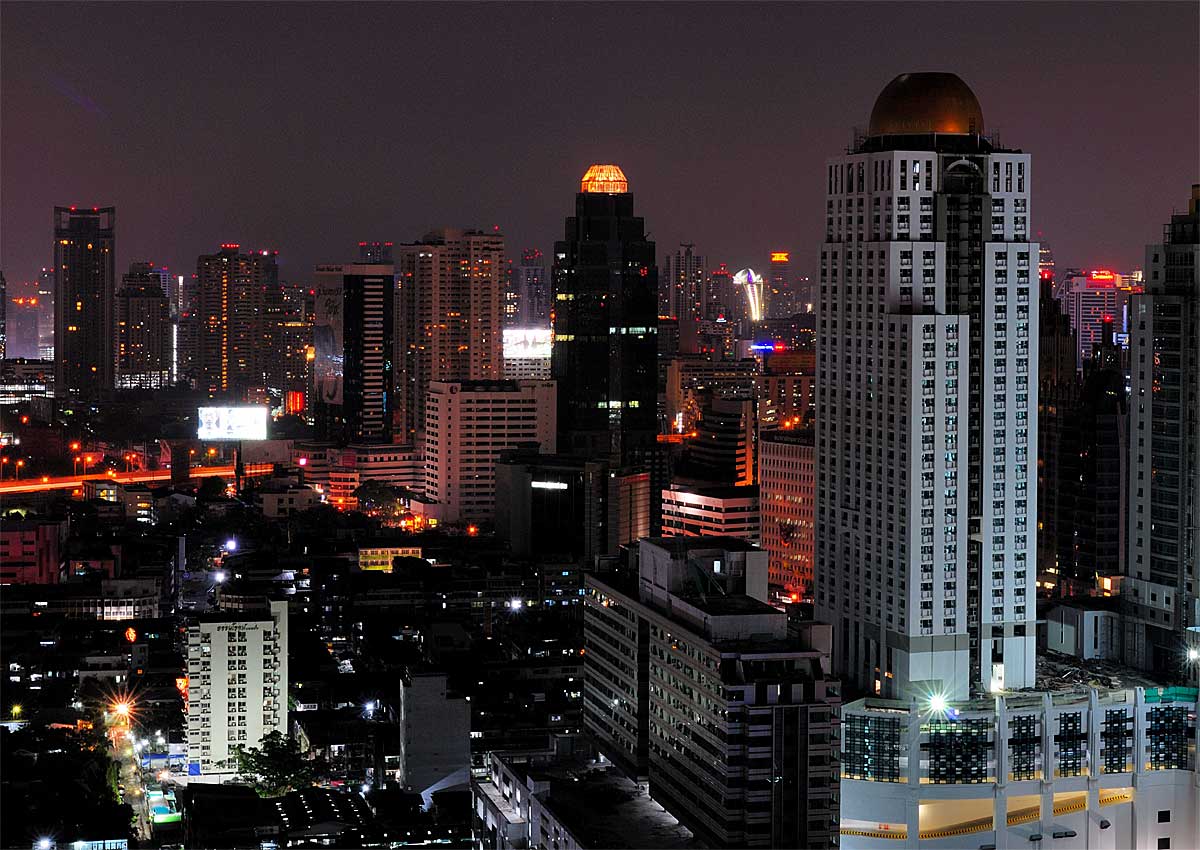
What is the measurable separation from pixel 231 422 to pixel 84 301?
31.6 feet

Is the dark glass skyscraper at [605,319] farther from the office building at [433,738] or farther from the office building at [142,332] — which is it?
the office building at [142,332]

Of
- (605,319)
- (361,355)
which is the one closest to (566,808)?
(605,319)

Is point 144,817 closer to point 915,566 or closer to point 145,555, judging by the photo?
point 915,566

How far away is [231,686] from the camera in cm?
1334

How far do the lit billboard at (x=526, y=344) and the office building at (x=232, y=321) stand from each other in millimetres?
9840

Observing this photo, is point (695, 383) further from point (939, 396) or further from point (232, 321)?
point (939, 396)

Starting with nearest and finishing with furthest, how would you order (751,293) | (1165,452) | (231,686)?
1. (1165,452)
2. (231,686)
3. (751,293)

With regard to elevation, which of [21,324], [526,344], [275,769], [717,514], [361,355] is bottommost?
[275,769]

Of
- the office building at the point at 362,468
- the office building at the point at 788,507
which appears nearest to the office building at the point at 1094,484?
the office building at the point at 788,507

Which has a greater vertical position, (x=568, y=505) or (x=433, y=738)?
(x=568, y=505)

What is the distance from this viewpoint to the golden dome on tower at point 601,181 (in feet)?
86.6

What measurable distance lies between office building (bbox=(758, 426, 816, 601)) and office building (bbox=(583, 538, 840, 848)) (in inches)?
276

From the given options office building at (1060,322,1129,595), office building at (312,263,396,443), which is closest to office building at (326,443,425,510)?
office building at (312,263,396,443)

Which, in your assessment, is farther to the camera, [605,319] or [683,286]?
[683,286]
